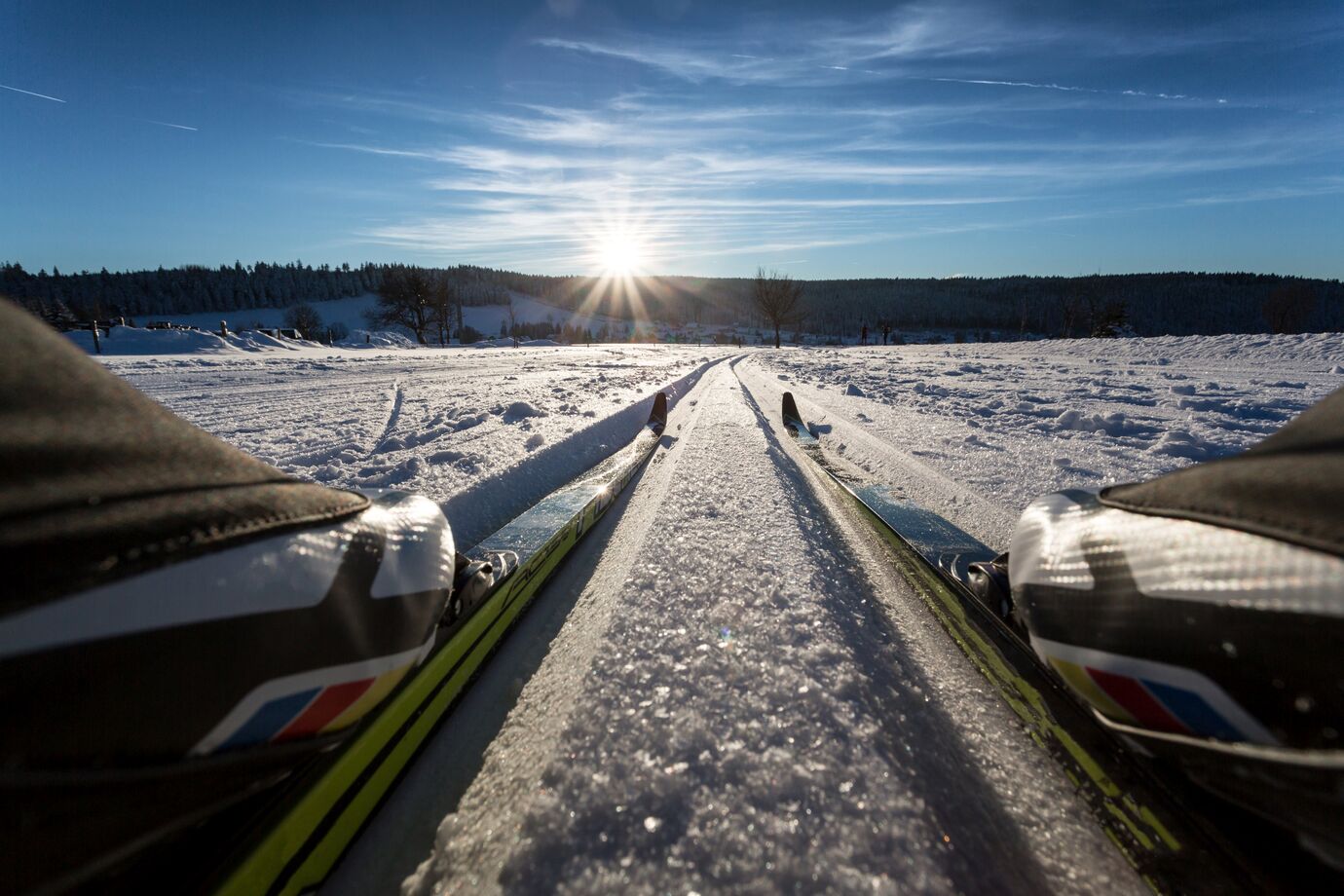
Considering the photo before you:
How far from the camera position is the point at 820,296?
134500 millimetres

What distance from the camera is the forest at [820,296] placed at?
78438mm

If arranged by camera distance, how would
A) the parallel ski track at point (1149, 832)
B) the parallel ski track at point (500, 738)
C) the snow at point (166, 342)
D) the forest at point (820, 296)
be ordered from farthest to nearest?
1. the forest at point (820, 296)
2. the snow at point (166, 342)
3. the parallel ski track at point (500, 738)
4. the parallel ski track at point (1149, 832)

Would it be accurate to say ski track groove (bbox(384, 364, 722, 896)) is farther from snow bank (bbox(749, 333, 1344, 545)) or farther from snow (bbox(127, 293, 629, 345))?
snow (bbox(127, 293, 629, 345))

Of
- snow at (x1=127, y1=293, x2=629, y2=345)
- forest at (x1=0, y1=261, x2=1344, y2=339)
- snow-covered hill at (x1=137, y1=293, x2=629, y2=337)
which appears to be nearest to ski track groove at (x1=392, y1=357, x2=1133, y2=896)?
forest at (x1=0, y1=261, x2=1344, y2=339)

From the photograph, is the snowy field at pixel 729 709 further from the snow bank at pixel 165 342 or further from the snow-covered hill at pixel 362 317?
the snow-covered hill at pixel 362 317

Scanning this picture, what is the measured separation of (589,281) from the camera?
440ft

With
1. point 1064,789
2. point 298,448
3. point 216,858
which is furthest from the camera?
point 298,448

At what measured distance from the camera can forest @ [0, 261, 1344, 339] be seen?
78.4m

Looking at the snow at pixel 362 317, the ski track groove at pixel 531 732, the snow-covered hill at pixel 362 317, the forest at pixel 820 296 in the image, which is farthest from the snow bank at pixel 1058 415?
the snow at pixel 362 317

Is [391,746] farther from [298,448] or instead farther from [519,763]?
[298,448]

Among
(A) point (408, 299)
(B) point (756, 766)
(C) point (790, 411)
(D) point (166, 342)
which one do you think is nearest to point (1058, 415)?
(C) point (790, 411)

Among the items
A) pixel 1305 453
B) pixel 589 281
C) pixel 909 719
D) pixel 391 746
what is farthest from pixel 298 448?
pixel 589 281

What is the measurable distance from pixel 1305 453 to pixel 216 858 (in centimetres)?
191

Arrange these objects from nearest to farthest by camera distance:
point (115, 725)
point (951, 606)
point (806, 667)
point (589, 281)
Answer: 1. point (115, 725)
2. point (806, 667)
3. point (951, 606)
4. point (589, 281)
